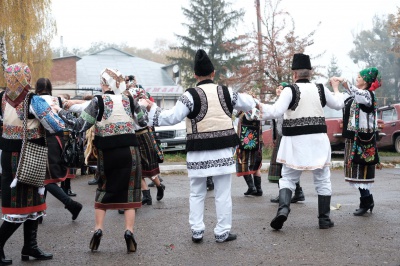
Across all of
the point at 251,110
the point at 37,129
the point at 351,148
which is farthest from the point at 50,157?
the point at 351,148

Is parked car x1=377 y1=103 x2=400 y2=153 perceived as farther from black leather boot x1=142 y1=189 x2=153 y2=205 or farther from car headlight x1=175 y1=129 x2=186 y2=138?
black leather boot x1=142 y1=189 x2=153 y2=205

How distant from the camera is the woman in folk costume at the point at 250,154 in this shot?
1015cm

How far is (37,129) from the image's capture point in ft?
19.0

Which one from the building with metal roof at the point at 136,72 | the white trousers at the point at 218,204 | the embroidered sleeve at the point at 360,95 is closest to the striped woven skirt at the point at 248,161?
the embroidered sleeve at the point at 360,95

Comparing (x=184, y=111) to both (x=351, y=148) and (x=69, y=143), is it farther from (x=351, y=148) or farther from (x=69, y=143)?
(x=351, y=148)

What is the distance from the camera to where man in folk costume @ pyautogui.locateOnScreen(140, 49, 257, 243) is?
20.7ft

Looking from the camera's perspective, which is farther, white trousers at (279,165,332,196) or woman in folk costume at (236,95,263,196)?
woman in folk costume at (236,95,263,196)

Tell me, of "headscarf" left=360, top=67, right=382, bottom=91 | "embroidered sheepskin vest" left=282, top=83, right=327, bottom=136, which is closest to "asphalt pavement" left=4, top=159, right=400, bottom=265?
"embroidered sheepskin vest" left=282, top=83, right=327, bottom=136

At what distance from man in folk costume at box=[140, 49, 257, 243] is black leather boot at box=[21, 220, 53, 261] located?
5.30 ft

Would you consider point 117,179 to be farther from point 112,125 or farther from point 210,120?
point 210,120

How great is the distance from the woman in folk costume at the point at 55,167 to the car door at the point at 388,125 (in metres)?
12.8

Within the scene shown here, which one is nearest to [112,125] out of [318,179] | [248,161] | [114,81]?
[114,81]

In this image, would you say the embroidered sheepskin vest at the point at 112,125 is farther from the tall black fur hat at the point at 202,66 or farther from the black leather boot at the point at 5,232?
the black leather boot at the point at 5,232

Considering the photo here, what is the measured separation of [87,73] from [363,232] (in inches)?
1542
